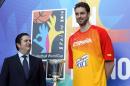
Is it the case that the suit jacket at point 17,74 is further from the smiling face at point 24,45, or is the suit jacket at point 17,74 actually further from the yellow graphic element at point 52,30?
the yellow graphic element at point 52,30

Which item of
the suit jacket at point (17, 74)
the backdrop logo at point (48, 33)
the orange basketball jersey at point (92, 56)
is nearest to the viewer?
the orange basketball jersey at point (92, 56)

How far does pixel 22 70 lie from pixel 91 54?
67 cm

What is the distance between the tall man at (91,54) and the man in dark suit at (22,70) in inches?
16.7

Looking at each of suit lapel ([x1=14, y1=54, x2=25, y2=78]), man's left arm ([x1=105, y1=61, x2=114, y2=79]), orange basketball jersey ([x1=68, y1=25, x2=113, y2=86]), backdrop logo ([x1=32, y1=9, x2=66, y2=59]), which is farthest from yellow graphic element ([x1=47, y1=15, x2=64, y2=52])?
man's left arm ([x1=105, y1=61, x2=114, y2=79])

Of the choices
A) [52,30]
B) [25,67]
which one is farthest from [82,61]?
[52,30]

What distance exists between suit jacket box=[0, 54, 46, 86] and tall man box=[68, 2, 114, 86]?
0.42 m

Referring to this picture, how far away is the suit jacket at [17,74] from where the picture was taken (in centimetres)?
350

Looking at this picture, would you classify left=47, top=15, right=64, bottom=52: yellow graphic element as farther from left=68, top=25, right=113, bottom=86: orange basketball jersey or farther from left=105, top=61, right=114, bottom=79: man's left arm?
left=105, top=61, right=114, bottom=79: man's left arm

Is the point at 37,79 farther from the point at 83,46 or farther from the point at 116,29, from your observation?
the point at 116,29

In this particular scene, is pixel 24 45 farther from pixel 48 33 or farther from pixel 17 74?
pixel 48 33

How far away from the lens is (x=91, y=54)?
3.29 meters

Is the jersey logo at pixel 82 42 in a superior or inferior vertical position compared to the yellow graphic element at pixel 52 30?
inferior

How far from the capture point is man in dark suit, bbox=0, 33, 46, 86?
3.50 meters

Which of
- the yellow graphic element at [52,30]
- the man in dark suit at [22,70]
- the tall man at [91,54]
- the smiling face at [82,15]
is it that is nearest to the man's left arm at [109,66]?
the tall man at [91,54]
